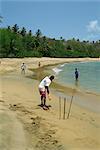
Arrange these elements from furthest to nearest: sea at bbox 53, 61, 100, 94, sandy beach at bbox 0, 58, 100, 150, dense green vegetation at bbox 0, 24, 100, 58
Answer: dense green vegetation at bbox 0, 24, 100, 58
sea at bbox 53, 61, 100, 94
sandy beach at bbox 0, 58, 100, 150

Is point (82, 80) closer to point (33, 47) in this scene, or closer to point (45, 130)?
point (45, 130)

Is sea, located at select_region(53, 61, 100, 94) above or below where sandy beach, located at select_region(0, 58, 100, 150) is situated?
below

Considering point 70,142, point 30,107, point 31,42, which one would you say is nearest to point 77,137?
point 70,142

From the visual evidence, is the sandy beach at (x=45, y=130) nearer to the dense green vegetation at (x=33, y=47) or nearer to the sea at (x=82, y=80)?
the sea at (x=82, y=80)

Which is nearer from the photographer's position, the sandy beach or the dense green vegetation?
the sandy beach

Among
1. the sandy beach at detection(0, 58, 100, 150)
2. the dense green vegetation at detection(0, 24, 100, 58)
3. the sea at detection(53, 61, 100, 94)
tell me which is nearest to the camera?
the sandy beach at detection(0, 58, 100, 150)

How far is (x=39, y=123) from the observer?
13352mm

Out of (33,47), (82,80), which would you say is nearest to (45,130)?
(82,80)

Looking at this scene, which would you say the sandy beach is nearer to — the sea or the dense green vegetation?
the sea

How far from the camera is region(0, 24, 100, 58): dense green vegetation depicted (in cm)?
10518

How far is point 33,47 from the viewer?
435 ft

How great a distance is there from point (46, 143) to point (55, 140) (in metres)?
0.51

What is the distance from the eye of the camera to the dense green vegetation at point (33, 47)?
10518 cm

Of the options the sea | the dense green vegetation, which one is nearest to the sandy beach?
the sea
